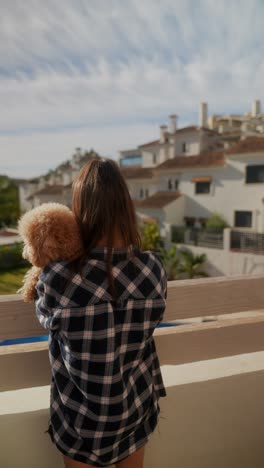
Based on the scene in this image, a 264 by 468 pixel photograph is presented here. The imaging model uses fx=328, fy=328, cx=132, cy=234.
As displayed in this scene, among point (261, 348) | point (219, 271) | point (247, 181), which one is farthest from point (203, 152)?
point (261, 348)

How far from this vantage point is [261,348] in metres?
1.28

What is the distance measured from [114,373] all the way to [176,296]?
359mm

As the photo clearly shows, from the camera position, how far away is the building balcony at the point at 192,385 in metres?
1.01

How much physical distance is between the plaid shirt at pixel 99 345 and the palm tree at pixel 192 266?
1341cm

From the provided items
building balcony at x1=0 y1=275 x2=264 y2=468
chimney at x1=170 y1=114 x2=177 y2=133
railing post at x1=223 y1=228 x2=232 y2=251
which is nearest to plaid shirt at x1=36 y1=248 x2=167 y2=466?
building balcony at x1=0 y1=275 x2=264 y2=468

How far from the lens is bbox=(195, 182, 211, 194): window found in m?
17.5

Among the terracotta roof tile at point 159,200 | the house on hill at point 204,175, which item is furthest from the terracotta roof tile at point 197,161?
the terracotta roof tile at point 159,200

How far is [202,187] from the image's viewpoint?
17672 millimetres

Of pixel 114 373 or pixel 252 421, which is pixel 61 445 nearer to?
pixel 114 373

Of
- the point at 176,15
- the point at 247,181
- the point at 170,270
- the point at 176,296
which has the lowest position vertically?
the point at 170,270

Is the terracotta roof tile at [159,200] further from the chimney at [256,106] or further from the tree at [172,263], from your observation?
the chimney at [256,106]

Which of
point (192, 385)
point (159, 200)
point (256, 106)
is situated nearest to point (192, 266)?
point (159, 200)

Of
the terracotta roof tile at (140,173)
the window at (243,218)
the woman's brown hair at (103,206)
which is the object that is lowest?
the window at (243,218)

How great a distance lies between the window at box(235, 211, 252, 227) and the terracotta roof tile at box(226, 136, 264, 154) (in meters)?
2.96
